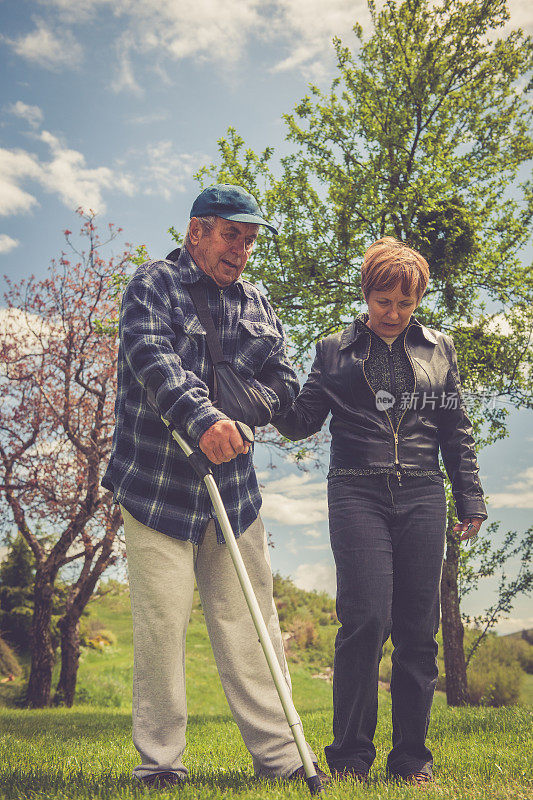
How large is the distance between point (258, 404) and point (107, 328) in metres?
10.1

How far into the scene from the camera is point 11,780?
3.13 metres

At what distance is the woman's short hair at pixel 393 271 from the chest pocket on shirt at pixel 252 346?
1.95ft

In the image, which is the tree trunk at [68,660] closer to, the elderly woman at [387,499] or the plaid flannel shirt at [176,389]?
the elderly woman at [387,499]

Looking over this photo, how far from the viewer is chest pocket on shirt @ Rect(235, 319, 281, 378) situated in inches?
125

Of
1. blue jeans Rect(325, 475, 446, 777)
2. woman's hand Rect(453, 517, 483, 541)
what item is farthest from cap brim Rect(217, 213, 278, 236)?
woman's hand Rect(453, 517, 483, 541)

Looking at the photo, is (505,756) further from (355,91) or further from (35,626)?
(355,91)

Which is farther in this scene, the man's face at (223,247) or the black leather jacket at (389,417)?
the black leather jacket at (389,417)

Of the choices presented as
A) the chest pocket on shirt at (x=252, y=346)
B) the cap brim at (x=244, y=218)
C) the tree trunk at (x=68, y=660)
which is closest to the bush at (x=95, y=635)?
the tree trunk at (x=68, y=660)

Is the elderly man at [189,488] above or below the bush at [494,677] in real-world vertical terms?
above

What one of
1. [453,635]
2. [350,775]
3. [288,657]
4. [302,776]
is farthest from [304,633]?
[302,776]

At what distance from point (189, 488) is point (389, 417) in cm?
109

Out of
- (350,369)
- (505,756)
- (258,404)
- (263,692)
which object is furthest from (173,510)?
(505,756)

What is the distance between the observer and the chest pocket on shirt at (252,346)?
10.4 feet

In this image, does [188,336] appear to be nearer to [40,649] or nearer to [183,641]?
[183,641]
